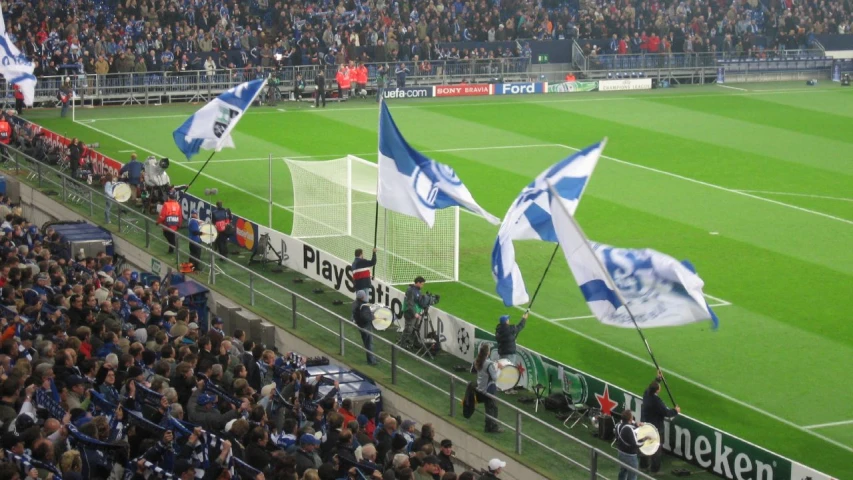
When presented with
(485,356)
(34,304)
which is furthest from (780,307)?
(34,304)

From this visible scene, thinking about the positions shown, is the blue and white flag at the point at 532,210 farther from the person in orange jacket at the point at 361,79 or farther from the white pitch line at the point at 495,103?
the person in orange jacket at the point at 361,79

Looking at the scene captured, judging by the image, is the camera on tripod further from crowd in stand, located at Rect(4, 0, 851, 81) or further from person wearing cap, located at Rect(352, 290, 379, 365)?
crowd in stand, located at Rect(4, 0, 851, 81)

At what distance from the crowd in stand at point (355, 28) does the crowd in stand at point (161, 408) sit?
3123 centimetres

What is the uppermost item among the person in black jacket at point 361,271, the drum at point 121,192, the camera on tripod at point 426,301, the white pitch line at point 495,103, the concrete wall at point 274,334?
the white pitch line at point 495,103

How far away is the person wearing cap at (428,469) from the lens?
48.8 feet

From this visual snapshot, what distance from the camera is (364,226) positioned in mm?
29109

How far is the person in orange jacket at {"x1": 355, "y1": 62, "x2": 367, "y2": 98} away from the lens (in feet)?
174

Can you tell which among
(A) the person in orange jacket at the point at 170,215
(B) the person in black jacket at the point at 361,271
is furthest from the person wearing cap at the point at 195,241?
(B) the person in black jacket at the point at 361,271

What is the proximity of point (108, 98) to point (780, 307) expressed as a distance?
31.5 m

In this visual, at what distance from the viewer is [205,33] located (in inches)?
2116

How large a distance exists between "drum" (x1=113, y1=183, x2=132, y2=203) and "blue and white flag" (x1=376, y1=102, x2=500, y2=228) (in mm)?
10575

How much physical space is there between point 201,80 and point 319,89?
4840 millimetres

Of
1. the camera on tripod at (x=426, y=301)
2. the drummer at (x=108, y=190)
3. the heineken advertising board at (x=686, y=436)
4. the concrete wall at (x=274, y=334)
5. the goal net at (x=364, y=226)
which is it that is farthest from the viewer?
the drummer at (x=108, y=190)

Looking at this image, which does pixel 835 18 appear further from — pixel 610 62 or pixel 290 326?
pixel 290 326
